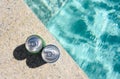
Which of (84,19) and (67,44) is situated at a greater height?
(84,19)

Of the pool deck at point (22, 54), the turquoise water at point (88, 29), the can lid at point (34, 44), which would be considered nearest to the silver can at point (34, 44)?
the can lid at point (34, 44)

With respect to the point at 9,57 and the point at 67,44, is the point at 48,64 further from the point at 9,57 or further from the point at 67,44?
the point at 67,44

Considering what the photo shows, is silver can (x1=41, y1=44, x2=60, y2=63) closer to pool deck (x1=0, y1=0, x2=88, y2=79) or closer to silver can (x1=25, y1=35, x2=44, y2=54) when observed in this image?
silver can (x1=25, y1=35, x2=44, y2=54)

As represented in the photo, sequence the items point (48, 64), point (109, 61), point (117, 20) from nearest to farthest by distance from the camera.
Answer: point (48, 64)
point (109, 61)
point (117, 20)

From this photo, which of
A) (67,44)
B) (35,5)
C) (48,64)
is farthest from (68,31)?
(48,64)

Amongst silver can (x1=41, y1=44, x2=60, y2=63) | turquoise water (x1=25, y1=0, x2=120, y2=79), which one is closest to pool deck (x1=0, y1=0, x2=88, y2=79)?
silver can (x1=41, y1=44, x2=60, y2=63)

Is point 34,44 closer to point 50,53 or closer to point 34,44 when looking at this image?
point 34,44

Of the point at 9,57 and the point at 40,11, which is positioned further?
the point at 40,11
